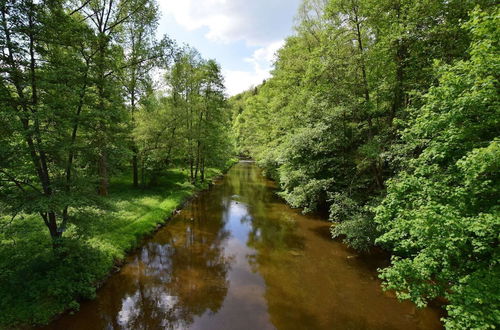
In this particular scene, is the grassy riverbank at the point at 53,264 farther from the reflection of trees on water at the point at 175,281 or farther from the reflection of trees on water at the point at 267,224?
the reflection of trees on water at the point at 267,224

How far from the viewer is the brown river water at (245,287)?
7.45 m

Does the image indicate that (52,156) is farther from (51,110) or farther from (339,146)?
(339,146)

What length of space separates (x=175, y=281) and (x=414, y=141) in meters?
9.86

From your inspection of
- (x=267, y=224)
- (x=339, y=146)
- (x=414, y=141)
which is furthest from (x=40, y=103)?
(x=339, y=146)

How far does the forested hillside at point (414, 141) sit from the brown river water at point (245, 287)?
4.52 ft

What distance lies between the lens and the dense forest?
548cm

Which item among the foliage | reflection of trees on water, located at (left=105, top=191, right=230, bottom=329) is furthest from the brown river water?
the foliage

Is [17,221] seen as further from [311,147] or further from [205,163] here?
[205,163]

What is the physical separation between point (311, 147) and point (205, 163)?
15.0 meters

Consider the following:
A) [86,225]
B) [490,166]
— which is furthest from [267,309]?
[490,166]

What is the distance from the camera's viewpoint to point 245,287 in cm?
936

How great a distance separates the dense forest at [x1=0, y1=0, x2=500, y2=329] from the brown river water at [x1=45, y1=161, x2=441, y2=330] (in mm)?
883

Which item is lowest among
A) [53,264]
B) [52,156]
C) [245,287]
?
[245,287]

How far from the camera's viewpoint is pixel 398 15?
1046cm
